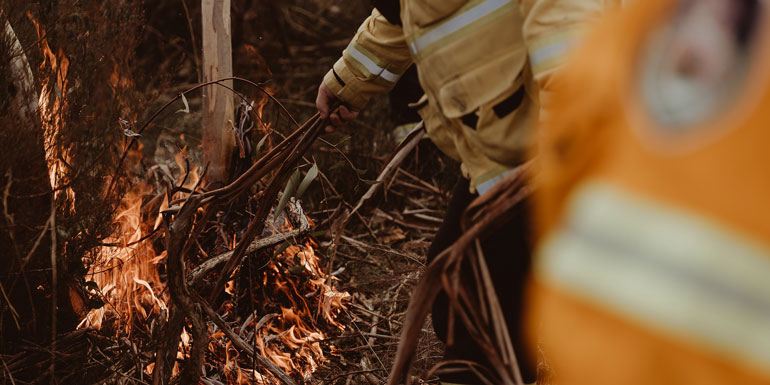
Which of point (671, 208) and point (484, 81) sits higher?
point (671, 208)

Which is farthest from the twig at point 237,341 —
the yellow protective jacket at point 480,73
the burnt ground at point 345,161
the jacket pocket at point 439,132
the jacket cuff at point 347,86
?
the yellow protective jacket at point 480,73

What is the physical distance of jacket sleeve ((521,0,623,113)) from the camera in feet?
3.80

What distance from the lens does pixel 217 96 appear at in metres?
3.22

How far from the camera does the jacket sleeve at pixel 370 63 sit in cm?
175

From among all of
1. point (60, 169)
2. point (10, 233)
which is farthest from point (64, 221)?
point (10, 233)

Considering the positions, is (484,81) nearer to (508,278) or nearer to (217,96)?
(508,278)

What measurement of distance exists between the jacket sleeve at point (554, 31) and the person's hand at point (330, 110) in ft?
2.72

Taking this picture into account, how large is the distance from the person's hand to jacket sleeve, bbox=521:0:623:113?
2.72 ft

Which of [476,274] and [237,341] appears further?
[237,341]

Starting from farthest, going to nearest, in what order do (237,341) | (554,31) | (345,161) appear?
(345,161), (237,341), (554,31)

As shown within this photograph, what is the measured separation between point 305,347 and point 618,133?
8.44ft

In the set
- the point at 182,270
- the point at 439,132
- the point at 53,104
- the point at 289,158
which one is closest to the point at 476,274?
the point at 439,132

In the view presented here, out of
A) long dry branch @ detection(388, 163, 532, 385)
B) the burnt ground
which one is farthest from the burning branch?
long dry branch @ detection(388, 163, 532, 385)

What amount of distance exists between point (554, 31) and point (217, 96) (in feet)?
7.58
